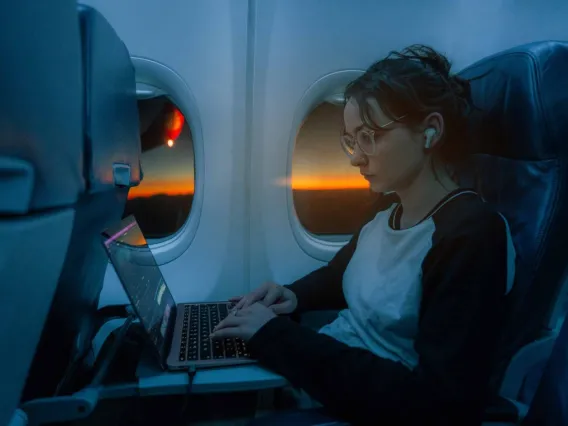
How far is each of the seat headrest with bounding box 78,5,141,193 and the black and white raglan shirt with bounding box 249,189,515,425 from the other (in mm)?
508

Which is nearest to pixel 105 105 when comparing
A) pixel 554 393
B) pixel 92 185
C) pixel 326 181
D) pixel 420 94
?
pixel 92 185

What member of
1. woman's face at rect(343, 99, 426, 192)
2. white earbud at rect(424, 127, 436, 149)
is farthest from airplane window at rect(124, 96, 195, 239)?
white earbud at rect(424, 127, 436, 149)

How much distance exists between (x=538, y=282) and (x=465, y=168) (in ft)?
1.19

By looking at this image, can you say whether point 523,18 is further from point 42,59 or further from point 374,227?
point 42,59

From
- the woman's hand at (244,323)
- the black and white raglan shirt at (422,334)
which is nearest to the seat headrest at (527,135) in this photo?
the black and white raglan shirt at (422,334)

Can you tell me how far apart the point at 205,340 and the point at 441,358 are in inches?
24.3

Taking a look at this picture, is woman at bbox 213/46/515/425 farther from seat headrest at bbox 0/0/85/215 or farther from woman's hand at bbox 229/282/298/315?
seat headrest at bbox 0/0/85/215

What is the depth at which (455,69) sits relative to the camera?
1858 millimetres

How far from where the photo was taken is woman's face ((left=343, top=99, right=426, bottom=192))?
1.06 m

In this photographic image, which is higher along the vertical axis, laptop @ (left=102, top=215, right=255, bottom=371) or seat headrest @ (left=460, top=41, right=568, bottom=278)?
seat headrest @ (left=460, top=41, right=568, bottom=278)

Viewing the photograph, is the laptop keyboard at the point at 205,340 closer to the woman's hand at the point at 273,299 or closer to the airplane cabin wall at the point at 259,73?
the woman's hand at the point at 273,299

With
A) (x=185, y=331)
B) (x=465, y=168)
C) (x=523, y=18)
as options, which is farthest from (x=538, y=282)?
(x=523, y=18)

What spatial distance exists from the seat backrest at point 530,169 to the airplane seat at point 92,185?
0.88m

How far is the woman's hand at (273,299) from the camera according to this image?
1327 mm
